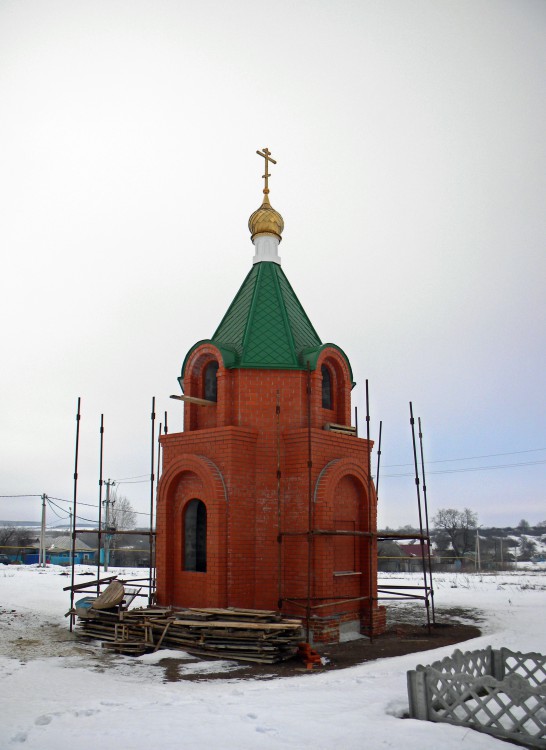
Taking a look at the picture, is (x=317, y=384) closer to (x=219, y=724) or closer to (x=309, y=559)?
(x=309, y=559)

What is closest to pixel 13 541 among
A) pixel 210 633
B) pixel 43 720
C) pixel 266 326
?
pixel 266 326

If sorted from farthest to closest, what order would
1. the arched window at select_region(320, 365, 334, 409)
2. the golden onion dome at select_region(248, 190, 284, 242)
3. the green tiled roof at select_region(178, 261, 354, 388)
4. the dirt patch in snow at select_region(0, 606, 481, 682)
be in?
the golden onion dome at select_region(248, 190, 284, 242)
the arched window at select_region(320, 365, 334, 409)
the green tiled roof at select_region(178, 261, 354, 388)
the dirt patch in snow at select_region(0, 606, 481, 682)

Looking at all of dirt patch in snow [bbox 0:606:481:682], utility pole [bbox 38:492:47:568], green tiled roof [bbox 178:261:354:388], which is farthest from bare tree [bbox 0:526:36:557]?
green tiled roof [bbox 178:261:354:388]

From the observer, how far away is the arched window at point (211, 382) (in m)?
13.3

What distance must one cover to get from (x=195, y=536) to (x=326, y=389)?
4.13m

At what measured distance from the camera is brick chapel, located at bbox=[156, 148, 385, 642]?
11523 millimetres

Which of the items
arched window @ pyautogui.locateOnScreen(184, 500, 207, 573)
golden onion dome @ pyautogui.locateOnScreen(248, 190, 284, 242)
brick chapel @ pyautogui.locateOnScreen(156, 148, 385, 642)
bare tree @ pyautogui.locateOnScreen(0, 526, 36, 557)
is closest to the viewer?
brick chapel @ pyautogui.locateOnScreen(156, 148, 385, 642)

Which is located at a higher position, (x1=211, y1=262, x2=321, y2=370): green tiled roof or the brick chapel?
(x1=211, y1=262, x2=321, y2=370): green tiled roof

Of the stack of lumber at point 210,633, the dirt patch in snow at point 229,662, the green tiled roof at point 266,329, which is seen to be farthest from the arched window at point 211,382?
the dirt patch in snow at point 229,662

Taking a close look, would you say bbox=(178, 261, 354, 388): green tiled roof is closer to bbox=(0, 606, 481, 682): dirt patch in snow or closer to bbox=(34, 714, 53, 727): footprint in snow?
bbox=(0, 606, 481, 682): dirt patch in snow

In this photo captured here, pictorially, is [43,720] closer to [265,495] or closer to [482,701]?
[482,701]

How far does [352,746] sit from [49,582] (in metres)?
15.9

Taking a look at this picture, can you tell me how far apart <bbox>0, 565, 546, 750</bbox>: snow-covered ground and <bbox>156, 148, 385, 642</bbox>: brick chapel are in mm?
2028

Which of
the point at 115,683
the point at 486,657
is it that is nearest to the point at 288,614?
the point at 115,683
